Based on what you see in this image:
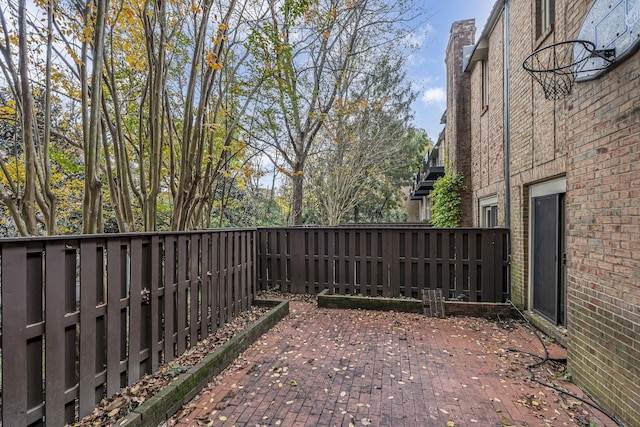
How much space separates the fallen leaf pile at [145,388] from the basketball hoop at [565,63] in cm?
505

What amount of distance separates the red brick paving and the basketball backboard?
3.10 m

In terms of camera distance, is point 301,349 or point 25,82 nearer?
point 25,82

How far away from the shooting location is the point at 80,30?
4211 mm

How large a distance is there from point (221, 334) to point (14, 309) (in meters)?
2.79

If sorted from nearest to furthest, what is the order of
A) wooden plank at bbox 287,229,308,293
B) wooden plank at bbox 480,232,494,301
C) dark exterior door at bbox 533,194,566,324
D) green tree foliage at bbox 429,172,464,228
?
dark exterior door at bbox 533,194,566,324
wooden plank at bbox 480,232,494,301
wooden plank at bbox 287,229,308,293
green tree foliage at bbox 429,172,464,228

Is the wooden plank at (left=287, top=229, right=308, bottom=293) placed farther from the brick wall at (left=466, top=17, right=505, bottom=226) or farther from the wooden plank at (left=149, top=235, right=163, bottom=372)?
the brick wall at (left=466, top=17, right=505, bottom=226)

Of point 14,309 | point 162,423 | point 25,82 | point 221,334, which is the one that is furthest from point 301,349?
point 25,82

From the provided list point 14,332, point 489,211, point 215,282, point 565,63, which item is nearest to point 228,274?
point 215,282

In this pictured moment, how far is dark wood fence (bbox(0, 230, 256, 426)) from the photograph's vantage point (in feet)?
7.01

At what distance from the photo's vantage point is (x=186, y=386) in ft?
9.76

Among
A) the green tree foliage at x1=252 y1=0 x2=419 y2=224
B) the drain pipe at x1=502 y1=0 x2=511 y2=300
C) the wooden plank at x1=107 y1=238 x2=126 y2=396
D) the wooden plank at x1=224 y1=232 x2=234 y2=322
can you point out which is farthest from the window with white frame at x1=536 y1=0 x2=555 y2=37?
the wooden plank at x1=107 y1=238 x2=126 y2=396

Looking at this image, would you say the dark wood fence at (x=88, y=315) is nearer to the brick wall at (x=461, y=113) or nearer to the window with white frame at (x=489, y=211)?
the window with white frame at (x=489, y=211)

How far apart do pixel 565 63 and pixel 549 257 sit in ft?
8.78

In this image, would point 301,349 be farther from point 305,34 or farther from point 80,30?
point 305,34
